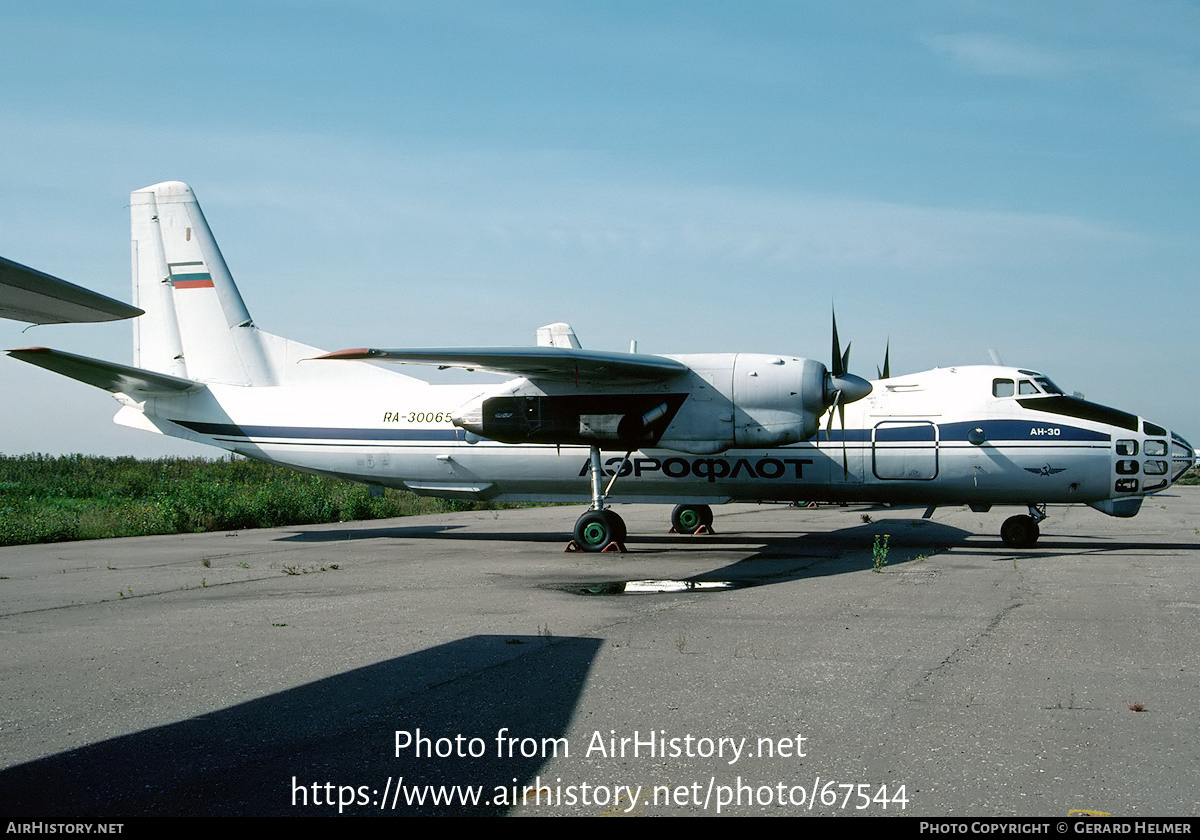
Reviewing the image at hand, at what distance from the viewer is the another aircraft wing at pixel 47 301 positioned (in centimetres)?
452

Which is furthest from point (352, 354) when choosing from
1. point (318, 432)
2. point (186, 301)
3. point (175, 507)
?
point (175, 507)

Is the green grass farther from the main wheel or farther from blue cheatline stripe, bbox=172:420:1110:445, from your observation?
the main wheel

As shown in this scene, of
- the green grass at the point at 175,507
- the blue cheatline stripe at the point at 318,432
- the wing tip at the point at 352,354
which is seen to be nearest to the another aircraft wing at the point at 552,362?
the wing tip at the point at 352,354

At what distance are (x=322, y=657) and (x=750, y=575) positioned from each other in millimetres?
7290

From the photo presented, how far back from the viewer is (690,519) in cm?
2103

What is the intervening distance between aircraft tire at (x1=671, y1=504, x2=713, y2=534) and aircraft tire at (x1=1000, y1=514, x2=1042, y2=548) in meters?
6.30

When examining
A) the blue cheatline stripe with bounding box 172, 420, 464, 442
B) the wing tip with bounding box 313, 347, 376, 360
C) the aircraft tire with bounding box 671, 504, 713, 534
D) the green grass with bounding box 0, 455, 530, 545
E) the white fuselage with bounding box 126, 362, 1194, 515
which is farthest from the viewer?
the green grass with bounding box 0, 455, 530, 545

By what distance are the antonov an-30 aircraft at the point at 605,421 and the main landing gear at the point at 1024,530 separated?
0.14 ft

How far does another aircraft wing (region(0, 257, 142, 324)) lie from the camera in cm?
452

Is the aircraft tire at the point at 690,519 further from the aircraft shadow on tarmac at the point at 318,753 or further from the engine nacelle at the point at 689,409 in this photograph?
the aircraft shadow on tarmac at the point at 318,753

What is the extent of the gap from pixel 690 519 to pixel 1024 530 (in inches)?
274

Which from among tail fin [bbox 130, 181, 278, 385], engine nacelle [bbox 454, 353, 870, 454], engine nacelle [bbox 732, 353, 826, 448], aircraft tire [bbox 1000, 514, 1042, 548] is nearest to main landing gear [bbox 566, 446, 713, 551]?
engine nacelle [bbox 454, 353, 870, 454]

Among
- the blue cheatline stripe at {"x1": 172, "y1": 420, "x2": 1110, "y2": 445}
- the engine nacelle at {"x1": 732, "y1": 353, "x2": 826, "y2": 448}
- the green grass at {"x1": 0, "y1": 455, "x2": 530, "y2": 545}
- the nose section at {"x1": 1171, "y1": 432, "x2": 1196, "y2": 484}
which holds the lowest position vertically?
the green grass at {"x1": 0, "y1": 455, "x2": 530, "y2": 545}

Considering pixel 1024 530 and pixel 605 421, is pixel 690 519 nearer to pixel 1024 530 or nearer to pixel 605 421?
pixel 605 421
